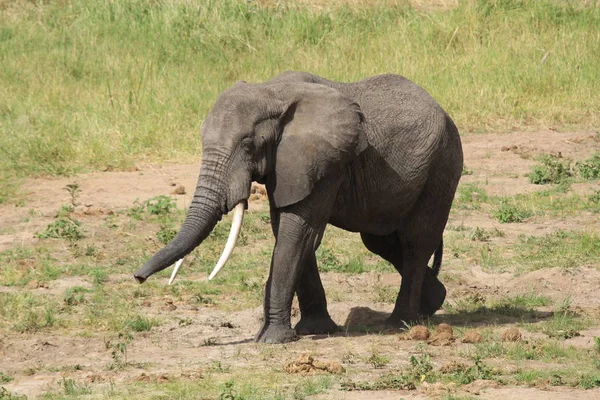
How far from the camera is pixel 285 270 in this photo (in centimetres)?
701

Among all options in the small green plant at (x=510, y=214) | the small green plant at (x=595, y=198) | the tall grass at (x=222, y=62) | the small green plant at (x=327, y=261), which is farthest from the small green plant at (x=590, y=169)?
the small green plant at (x=327, y=261)

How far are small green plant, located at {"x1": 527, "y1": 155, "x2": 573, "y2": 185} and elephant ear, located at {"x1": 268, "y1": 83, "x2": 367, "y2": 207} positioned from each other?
17.0ft

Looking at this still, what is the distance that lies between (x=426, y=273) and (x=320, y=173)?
1564 millimetres

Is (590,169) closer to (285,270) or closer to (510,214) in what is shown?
(510,214)

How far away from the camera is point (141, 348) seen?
7.23m

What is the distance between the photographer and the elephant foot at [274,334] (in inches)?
281

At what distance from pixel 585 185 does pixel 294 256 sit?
5.59 metres

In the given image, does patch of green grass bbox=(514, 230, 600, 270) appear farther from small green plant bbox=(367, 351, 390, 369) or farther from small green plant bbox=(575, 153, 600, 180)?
small green plant bbox=(367, 351, 390, 369)

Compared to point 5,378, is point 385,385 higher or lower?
higher

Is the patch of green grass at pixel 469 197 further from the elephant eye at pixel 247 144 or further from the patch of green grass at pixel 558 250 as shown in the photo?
the elephant eye at pixel 247 144

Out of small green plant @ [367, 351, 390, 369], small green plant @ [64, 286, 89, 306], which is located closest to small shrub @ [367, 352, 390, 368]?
small green plant @ [367, 351, 390, 369]

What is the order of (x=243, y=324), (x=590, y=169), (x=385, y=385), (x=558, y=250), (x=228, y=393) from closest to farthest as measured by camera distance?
(x=228, y=393)
(x=385, y=385)
(x=243, y=324)
(x=558, y=250)
(x=590, y=169)

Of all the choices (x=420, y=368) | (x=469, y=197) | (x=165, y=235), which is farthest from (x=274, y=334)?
(x=469, y=197)

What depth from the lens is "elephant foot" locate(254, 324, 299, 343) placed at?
7.13m
